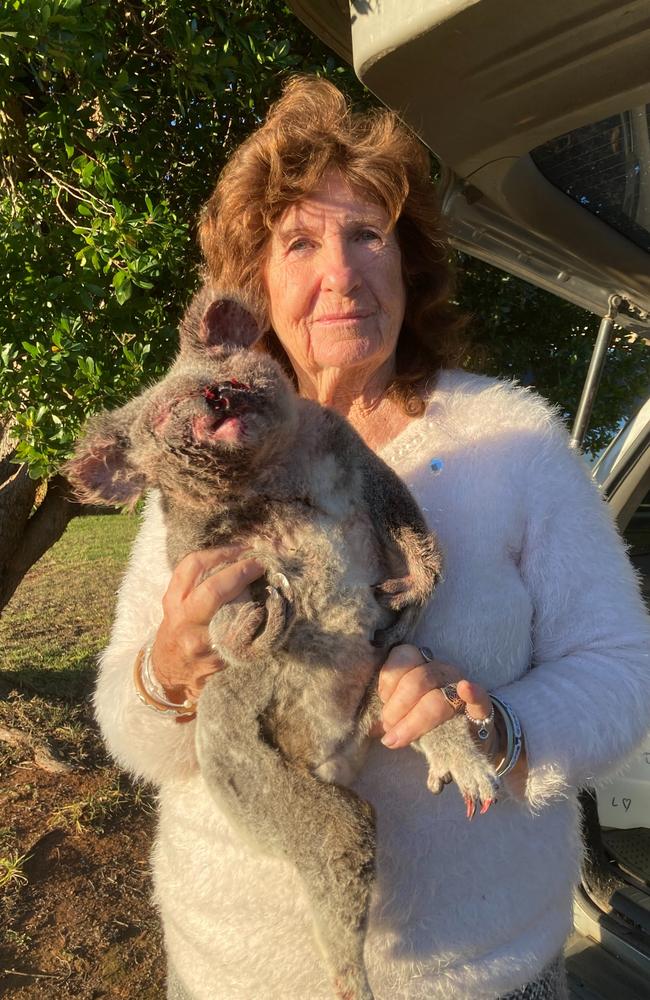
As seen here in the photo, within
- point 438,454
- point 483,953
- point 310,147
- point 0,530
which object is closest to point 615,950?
point 483,953

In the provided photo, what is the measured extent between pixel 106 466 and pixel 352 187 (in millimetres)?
1122

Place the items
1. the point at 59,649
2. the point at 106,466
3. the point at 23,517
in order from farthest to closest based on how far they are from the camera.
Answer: the point at 59,649, the point at 23,517, the point at 106,466

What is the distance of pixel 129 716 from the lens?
6.25 feet

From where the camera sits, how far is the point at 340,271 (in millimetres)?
2031

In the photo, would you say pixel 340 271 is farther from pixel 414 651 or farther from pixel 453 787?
pixel 453 787

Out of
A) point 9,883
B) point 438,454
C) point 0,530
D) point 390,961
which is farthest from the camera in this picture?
point 0,530

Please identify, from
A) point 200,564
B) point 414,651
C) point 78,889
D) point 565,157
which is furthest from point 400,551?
point 78,889

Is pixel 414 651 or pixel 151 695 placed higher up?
pixel 414 651

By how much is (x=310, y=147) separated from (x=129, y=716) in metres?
1.66

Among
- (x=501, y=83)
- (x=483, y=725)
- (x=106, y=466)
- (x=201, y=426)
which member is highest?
(x=501, y=83)

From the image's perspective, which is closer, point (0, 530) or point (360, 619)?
point (360, 619)

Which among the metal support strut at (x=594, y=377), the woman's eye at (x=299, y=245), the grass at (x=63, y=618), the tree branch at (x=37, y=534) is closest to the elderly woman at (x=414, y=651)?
the woman's eye at (x=299, y=245)

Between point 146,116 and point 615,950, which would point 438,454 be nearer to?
point 615,950

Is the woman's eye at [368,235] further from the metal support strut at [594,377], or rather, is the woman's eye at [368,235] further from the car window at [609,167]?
the metal support strut at [594,377]
